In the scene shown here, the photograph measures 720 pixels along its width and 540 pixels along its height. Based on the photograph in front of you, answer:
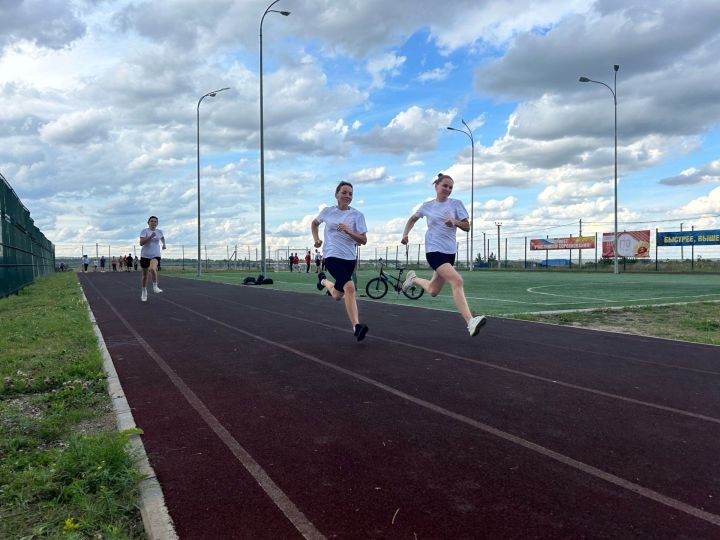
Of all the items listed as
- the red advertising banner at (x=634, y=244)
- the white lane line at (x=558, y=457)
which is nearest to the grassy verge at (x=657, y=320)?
the white lane line at (x=558, y=457)

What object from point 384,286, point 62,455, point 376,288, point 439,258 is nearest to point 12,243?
point 376,288

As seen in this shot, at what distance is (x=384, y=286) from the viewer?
48.9 feet

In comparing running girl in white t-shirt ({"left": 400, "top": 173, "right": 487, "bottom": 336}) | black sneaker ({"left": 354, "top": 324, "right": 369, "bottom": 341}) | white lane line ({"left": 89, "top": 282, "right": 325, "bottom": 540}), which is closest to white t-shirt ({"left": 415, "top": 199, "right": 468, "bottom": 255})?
running girl in white t-shirt ({"left": 400, "top": 173, "right": 487, "bottom": 336})

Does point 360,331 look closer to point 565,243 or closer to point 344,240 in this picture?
point 344,240

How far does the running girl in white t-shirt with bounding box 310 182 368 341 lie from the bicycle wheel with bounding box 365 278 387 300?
24.0 feet

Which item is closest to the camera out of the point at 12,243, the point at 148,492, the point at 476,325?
the point at 148,492

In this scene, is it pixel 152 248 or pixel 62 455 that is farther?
pixel 152 248

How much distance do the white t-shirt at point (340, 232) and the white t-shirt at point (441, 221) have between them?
2.81 ft

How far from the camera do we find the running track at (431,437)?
2496 mm

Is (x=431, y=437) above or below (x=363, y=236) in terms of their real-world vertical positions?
below

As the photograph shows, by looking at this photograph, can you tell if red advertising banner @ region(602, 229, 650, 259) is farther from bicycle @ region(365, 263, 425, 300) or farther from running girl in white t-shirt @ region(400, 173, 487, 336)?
running girl in white t-shirt @ region(400, 173, 487, 336)

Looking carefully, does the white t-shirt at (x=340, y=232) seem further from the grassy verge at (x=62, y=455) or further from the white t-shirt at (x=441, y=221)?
the grassy verge at (x=62, y=455)

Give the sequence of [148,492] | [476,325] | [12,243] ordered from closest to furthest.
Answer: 1. [148,492]
2. [476,325]
3. [12,243]

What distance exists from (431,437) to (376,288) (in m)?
11.2
